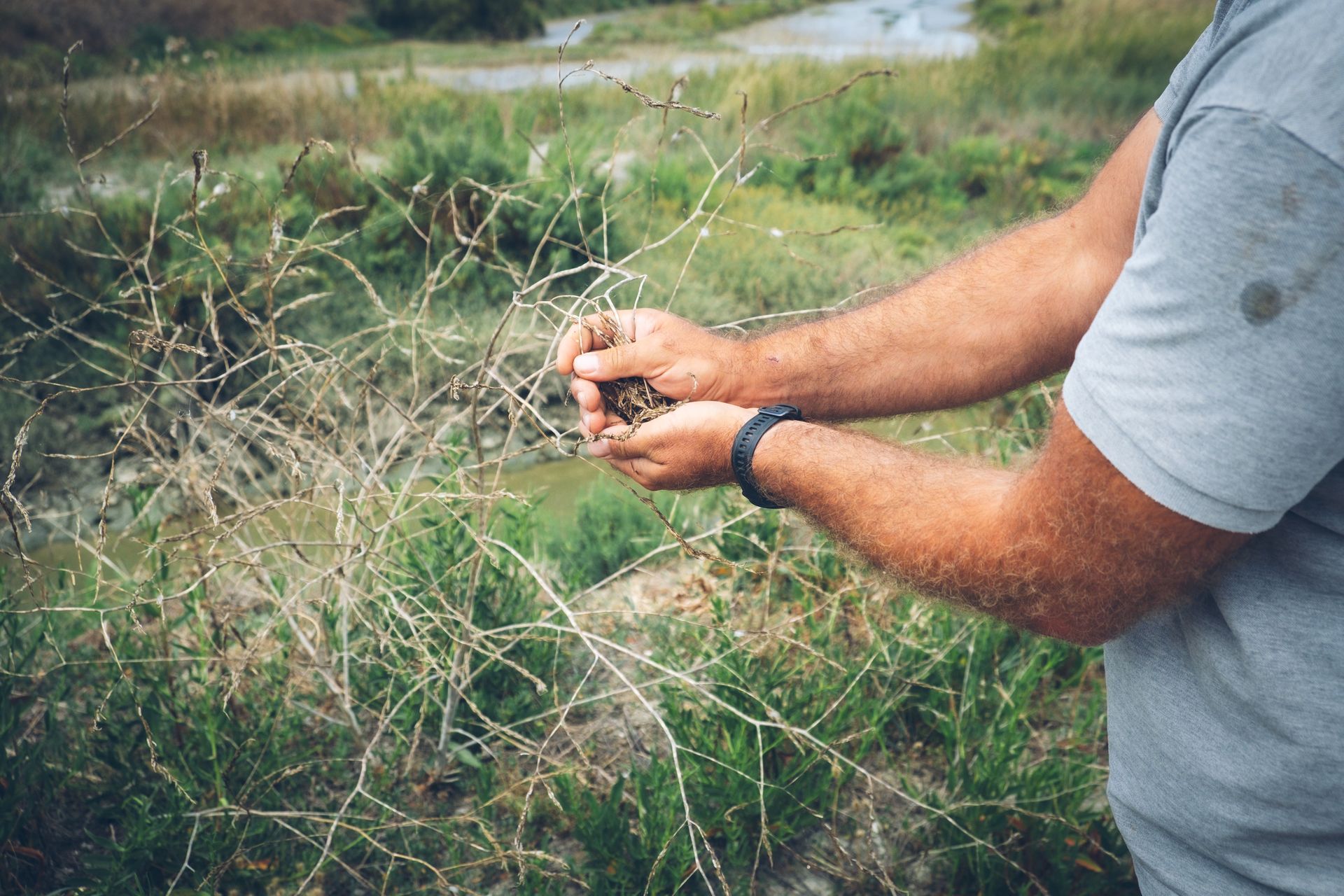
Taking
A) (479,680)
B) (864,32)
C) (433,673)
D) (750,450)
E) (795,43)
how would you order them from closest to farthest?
(750,450)
(433,673)
(479,680)
(795,43)
(864,32)

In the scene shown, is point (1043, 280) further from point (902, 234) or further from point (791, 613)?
point (902, 234)

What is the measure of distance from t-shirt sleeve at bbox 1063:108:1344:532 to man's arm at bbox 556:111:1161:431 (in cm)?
72

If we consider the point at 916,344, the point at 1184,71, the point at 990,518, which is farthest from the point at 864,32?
the point at 990,518

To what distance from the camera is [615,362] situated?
1.75m

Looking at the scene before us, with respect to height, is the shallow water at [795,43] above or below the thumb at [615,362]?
below

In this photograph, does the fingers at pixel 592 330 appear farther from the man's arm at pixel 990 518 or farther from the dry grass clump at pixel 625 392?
the man's arm at pixel 990 518

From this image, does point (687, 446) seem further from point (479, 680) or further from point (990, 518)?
point (479, 680)

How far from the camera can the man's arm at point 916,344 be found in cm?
166

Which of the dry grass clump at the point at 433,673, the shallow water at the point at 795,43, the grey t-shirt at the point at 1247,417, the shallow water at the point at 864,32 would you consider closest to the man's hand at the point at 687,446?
the dry grass clump at the point at 433,673

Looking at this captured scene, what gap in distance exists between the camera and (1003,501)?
3.77 feet

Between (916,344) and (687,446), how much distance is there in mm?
579

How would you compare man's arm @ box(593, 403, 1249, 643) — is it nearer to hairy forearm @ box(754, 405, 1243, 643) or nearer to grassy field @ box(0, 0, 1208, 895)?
hairy forearm @ box(754, 405, 1243, 643)

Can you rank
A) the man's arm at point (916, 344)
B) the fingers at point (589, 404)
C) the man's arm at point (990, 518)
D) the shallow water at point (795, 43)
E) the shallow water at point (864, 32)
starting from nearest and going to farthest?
the man's arm at point (990, 518), the man's arm at point (916, 344), the fingers at point (589, 404), the shallow water at point (795, 43), the shallow water at point (864, 32)

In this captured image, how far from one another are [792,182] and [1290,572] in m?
7.31
